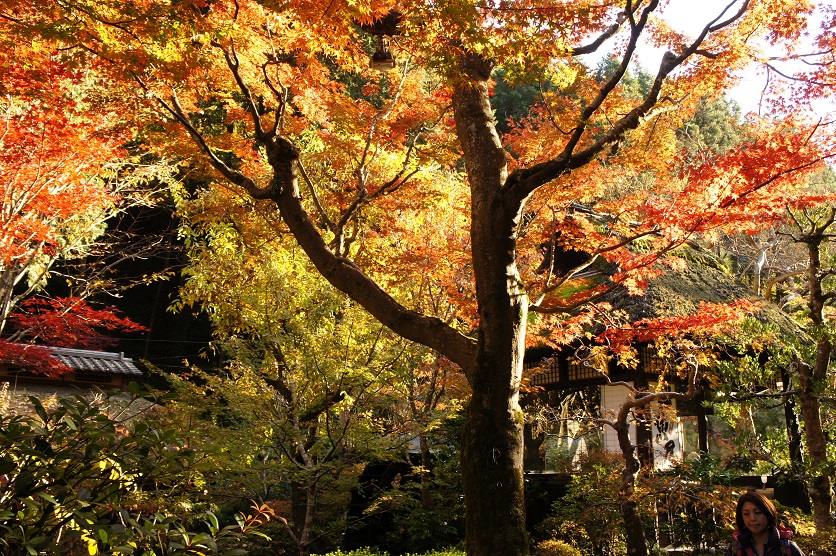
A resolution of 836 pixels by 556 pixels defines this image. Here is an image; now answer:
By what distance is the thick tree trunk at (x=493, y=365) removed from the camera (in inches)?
156

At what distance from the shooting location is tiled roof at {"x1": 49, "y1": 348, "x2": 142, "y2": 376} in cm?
1258

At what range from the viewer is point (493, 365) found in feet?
13.9

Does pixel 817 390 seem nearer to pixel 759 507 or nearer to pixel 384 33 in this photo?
pixel 759 507

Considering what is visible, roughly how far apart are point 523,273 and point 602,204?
2.05m

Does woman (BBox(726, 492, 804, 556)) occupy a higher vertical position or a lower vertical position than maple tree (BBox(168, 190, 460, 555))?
lower

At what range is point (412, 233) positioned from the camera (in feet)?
32.1

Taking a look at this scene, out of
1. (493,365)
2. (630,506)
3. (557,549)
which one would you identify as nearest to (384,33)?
(493,365)

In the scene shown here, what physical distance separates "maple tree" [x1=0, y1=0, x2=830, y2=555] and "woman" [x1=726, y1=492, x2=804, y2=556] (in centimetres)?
123

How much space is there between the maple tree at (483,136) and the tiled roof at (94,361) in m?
6.63

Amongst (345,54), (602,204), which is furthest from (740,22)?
(345,54)

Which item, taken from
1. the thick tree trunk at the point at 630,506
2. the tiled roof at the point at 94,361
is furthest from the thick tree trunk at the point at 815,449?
the tiled roof at the point at 94,361

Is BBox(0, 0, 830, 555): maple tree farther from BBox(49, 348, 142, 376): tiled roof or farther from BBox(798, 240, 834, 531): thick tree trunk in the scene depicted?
BBox(49, 348, 142, 376): tiled roof

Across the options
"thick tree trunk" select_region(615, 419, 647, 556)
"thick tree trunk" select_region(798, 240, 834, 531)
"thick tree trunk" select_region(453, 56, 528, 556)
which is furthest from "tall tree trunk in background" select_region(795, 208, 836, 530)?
"thick tree trunk" select_region(453, 56, 528, 556)

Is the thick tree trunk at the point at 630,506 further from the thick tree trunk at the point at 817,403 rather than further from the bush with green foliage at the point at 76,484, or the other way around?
the bush with green foliage at the point at 76,484
